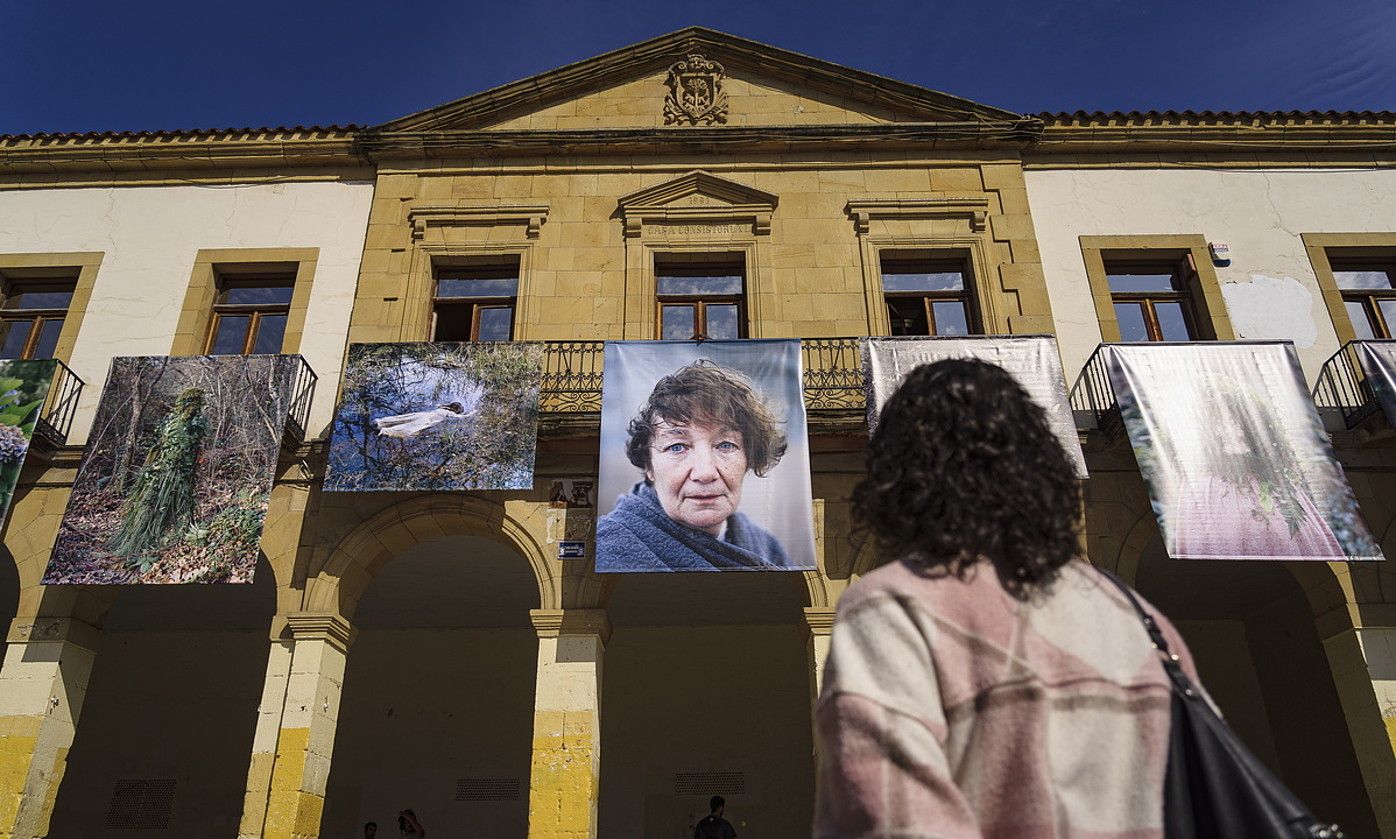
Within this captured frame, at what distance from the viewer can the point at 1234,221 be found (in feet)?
33.9

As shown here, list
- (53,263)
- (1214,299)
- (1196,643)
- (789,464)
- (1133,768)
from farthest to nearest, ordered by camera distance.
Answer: (1196,643) < (53,263) < (1214,299) < (789,464) < (1133,768)

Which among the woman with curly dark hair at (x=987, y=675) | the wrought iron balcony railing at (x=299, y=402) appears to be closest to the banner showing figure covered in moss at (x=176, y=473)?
the wrought iron balcony railing at (x=299, y=402)

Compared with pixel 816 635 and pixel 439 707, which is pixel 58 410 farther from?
pixel 816 635

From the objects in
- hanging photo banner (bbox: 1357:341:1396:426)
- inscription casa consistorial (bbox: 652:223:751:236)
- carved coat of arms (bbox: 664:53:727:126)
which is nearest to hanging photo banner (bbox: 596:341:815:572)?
inscription casa consistorial (bbox: 652:223:751:236)

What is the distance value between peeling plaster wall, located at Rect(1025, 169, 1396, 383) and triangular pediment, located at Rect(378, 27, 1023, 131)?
1.72 metres

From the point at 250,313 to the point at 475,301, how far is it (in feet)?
8.76

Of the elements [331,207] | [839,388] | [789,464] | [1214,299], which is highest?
[331,207]

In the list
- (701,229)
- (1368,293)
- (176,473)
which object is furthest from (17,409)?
(1368,293)

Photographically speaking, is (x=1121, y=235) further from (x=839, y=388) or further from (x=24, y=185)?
(x=24, y=185)

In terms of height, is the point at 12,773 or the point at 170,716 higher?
the point at 170,716

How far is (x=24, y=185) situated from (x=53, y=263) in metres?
1.37

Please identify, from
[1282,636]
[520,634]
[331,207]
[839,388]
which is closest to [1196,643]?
[1282,636]

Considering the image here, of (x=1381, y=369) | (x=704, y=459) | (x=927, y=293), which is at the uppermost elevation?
(x=927, y=293)

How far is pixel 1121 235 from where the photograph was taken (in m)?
10.3
